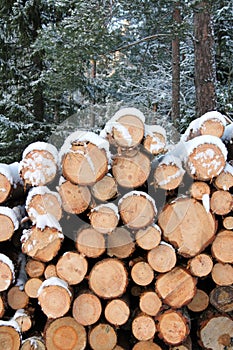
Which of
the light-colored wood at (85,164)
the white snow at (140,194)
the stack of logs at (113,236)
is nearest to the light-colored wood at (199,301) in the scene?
the stack of logs at (113,236)

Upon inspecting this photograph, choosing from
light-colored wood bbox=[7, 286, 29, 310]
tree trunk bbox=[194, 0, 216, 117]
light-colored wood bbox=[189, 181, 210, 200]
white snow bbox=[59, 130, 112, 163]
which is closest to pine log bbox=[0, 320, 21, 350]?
light-colored wood bbox=[7, 286, 29, 310]

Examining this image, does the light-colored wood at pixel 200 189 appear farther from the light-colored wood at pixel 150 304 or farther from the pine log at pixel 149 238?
the light-colored wood at pixel 150 304

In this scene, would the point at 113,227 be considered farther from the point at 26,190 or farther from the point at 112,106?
the point at 112,106

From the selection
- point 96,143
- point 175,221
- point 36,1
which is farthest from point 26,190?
point 36,1

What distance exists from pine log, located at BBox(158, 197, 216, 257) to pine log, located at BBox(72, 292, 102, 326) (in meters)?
0.66

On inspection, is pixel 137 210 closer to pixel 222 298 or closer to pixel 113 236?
pixel 113 236

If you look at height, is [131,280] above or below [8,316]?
above

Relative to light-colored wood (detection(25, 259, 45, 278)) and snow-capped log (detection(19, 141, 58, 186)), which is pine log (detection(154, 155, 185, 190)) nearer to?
snow-capped log (detection(19, 141, 58, 186))

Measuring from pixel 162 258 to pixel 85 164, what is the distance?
81 cm

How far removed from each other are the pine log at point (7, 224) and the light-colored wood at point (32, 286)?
0.34 meters

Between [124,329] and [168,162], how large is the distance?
4.04 feet

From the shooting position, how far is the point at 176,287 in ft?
8.46

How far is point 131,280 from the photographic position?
2.74m

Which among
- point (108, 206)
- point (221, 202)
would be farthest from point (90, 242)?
point (221, 202)
